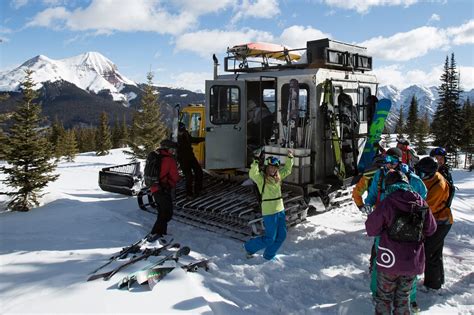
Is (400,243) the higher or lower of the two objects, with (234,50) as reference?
lower

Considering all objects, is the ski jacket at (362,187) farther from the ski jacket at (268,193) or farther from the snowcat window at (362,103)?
the snowcat window at (362,103)

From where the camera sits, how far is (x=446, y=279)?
574 cm

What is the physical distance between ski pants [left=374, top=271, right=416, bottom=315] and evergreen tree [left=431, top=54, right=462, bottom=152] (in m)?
40.9

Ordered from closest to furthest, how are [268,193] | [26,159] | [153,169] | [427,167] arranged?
[427,167]
[268,193]
[153,169]
[26,159]

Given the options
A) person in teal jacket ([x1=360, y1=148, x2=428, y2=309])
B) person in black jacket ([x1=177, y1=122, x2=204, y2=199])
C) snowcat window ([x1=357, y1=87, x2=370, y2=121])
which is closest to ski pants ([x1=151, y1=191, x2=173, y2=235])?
person in black jacket ([x1=177, y1=122, x2=204, y2=199])

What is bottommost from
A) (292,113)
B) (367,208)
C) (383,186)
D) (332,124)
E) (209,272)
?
(209,272)

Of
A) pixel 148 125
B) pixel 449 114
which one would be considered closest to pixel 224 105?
pixel 148 125

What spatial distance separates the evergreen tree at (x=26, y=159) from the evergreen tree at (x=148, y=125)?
54.7ft

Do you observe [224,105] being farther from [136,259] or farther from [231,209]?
[136,259]

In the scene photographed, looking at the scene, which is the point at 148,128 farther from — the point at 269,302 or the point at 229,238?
the point at 269,302

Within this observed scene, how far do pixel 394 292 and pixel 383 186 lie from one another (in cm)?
127

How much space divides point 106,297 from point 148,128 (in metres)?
25.6

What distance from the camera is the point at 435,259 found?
532 centimetres

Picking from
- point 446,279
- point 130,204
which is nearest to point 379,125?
point 446,279
